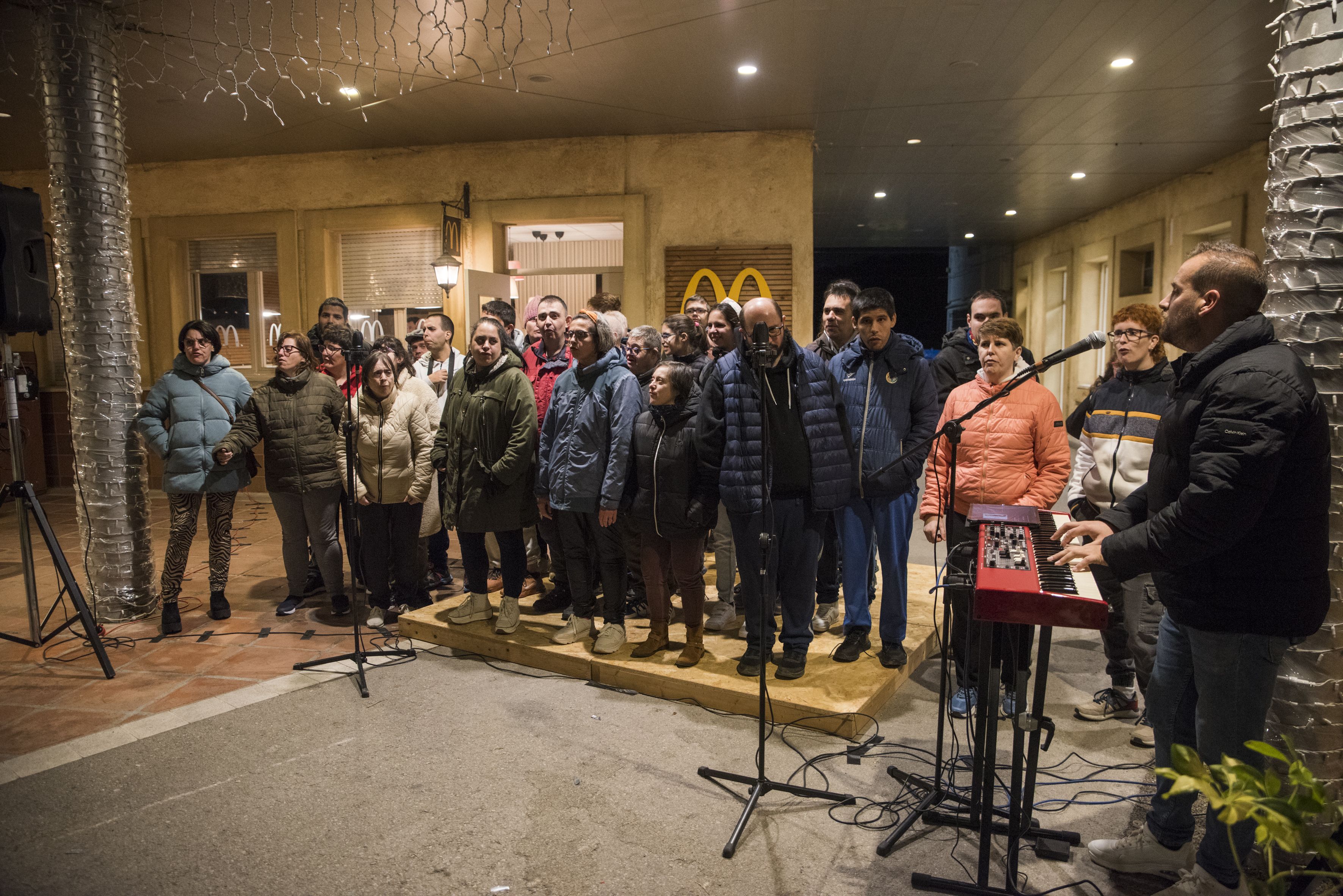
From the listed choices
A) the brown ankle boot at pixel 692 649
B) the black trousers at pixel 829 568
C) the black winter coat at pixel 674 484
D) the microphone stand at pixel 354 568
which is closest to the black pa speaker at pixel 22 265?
the microphone stand at pixel 354 568

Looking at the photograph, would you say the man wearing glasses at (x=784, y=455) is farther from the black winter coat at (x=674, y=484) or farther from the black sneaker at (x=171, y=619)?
the black sneaker at (x=171, y=619)

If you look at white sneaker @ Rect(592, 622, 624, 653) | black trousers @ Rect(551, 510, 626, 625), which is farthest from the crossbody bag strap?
white sneaker @ Rect(592, 622, 624, 653)

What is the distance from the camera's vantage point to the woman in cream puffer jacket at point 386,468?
4977 mm

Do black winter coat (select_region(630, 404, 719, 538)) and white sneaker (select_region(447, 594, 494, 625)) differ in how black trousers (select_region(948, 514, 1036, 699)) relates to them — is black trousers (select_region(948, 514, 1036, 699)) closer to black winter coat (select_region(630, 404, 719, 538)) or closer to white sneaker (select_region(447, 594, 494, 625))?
black winter coat (select_region(630, 404, 719, 538))

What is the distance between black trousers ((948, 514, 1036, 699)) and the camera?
2502mm

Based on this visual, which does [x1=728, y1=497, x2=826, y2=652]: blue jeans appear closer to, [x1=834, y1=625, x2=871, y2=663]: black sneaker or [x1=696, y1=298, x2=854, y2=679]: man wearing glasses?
[x1=696, y1=298, x2=854, y2=679]: man wearing glasses

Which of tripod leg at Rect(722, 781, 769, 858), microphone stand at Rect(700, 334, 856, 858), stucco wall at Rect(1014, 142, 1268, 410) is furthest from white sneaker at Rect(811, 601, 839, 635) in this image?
stucco wall at Rect(1014, 142, 1268, 410)

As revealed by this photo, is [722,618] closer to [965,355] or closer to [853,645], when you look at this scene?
[853,645]

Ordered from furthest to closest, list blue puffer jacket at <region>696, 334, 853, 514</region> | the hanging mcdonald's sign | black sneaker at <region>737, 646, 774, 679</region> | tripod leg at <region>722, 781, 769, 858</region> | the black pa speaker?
the hanging mcdonald's sign, the black pa speaker, black sneaker at <region>737, 646, 774, 679</region>, blue puffer jacket at <region>696, 334, 853, 514</region>, tripod leg at <region>722, 781, 769, 858</region>

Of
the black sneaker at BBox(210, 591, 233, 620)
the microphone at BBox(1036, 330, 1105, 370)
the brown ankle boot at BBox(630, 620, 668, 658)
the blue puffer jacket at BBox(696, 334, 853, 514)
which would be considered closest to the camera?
the microphone at BBox(1036, 330, 1105, 370)

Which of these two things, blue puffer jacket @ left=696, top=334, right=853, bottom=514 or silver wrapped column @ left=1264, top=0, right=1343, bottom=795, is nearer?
silver wrapped column @ left=1264, top=0, right=1343, bottom=795

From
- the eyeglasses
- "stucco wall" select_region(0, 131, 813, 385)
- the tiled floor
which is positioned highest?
"stucco wall" select_region(0, 131, 813, 385)

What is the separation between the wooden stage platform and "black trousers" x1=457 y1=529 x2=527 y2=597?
0.23 meters

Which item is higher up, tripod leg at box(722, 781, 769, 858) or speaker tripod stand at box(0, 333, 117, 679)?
speaker tripod stand at box(0, 333, 117, 679)
